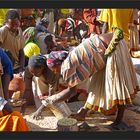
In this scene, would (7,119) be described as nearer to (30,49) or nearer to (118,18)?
(30,49)

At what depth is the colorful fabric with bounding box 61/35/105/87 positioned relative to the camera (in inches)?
111

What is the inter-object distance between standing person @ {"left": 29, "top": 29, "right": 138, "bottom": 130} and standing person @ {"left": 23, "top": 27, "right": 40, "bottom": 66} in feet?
5.10

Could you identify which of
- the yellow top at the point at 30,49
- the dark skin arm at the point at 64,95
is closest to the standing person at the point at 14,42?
the yellow top at the point at 30,49

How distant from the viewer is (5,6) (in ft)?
2.30

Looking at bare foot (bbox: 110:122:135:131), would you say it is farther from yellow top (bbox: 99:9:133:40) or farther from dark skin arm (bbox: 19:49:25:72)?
yellow top (bbox: 99:9:133:40)

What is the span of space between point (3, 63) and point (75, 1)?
2.38m

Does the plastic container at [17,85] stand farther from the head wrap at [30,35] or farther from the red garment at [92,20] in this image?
the red garment at [92,20]

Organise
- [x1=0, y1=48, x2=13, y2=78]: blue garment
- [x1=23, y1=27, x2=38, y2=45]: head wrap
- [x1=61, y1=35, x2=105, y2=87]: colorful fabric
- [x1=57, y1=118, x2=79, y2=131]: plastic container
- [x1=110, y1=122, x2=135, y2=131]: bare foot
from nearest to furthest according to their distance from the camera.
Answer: [x1=57, y1=118, x2=79, y2=131]: plastic container < [x1=61, y1=35, x2=105, y2=87]: colorful fabric < [x1=0, y1=48, x2=13, y2=78]: blue garment < [x1=110, y1=122, x2=135, y2=131]: bare foot < [x1=23, y1=27, x2=38, y2=45]: head wrap

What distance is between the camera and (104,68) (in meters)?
3.01

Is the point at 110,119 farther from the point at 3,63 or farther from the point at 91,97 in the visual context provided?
the point at 3,63

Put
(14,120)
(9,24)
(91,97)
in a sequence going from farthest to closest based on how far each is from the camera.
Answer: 1. (9,24)
2. (91,97)
3. (14,120)

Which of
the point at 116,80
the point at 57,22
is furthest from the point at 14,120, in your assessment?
the point at 57,22

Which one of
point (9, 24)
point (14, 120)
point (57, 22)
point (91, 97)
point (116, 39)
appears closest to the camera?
point (14, 120)

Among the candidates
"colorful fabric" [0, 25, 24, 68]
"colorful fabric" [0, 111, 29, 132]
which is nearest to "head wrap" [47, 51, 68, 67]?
"colorful fabric" [0, 111, 29, 132]
